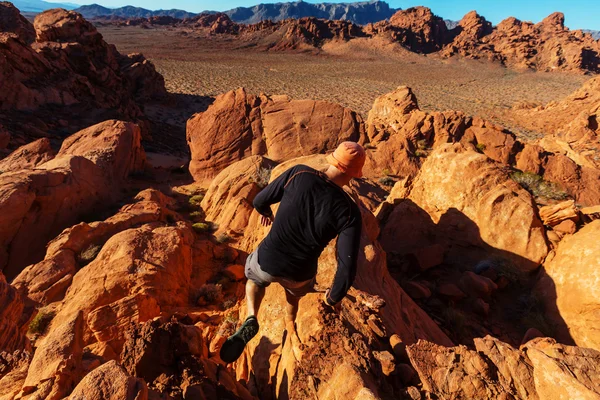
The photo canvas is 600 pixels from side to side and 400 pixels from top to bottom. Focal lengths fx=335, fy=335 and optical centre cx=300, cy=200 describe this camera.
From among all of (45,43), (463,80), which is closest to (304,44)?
(463,80)

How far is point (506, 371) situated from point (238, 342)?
2339 mm

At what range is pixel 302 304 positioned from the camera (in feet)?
11.9

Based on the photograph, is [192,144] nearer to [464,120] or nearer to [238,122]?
[238,122]

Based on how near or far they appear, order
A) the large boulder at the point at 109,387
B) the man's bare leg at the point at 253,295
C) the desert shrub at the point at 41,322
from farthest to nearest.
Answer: the desert shrub at the point at 41,322 → the man's bare leg at the point at 253,295 → the large boulder at the point at 109,387

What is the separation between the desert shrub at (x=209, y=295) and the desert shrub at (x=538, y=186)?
32.5 feet

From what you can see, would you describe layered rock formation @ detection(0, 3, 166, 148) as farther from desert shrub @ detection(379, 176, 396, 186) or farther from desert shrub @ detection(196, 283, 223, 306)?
desert shrub @ detection(379, 176, 396, 186)

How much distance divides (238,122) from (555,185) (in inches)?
479

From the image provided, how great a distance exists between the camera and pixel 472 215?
268 inches

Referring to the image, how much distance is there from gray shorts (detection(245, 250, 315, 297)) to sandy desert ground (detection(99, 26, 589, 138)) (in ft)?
87.6

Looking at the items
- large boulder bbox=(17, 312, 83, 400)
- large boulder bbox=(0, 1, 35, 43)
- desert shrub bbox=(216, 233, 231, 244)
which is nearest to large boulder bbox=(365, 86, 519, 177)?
desert shrub bbox=(216, 233, 231, 244)

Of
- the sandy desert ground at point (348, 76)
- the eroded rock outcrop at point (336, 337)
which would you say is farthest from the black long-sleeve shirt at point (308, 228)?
the sandy desert ground at point (348, 76)

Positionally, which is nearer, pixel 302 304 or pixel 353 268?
pixel 353 268

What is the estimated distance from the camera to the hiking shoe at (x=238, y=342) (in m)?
3.18

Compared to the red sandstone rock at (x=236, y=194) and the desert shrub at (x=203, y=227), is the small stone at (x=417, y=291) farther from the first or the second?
the desert shrub at (x=203, y=227)
